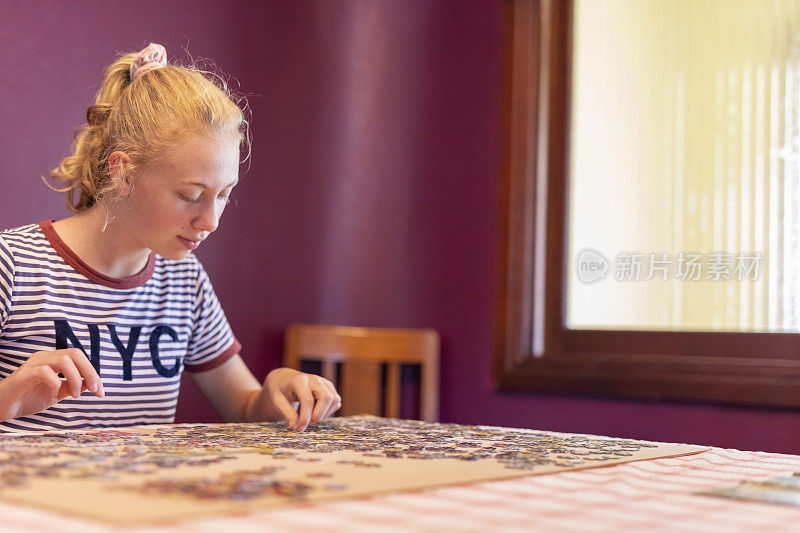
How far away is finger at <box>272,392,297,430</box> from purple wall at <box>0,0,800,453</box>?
1.10 m

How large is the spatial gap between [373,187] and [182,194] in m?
1.42

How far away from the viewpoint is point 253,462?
3.62ft

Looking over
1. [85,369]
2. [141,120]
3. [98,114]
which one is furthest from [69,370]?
[98,114]

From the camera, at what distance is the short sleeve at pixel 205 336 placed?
2.03m

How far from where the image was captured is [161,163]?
5.74 ft

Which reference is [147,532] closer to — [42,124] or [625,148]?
[42,124]

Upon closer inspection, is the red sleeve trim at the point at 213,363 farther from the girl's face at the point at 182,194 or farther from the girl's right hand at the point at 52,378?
the girl's right hand at the point at 52,378

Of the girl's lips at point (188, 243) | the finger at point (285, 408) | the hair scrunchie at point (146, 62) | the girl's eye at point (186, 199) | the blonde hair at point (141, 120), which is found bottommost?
the finger at point (285, 408)

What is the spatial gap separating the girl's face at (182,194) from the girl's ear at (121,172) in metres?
0.02

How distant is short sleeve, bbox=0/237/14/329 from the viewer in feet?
5.56

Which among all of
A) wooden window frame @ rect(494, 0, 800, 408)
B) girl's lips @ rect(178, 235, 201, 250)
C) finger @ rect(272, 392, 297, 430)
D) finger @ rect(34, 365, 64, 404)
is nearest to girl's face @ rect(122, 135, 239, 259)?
girl's lips @ rect(178, 235, 201, 250)

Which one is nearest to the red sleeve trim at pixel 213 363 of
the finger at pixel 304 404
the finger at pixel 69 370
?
the finger at pixel 304 404

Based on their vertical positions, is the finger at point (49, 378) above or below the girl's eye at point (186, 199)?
below

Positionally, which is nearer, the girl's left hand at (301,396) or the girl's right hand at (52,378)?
the girl's right hand at (52,378)
